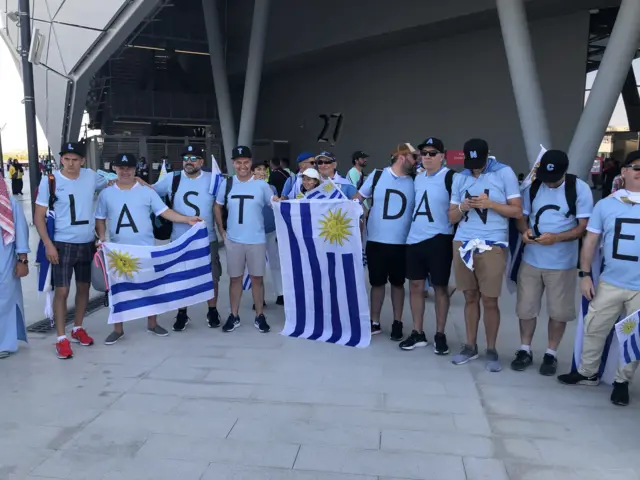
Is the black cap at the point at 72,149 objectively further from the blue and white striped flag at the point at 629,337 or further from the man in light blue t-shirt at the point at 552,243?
the blue and white striped flag at the point at 629,337

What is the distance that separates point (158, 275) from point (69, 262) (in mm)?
847

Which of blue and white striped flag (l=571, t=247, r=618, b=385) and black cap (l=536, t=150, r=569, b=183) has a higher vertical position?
black cap (l=536, t=150, r=569, b=183)

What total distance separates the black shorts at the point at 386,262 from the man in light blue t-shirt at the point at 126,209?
2159mm

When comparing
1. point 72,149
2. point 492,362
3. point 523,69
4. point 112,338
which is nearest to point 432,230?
point 492,362

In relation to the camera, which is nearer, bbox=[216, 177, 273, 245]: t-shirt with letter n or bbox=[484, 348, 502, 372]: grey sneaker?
bbox=[484, 348, 502, 372]: grey sneaker

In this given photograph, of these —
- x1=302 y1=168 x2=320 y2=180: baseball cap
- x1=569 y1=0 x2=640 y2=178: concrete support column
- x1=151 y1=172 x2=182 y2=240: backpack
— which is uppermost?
x1=569 y1=0 x2=640 y2=178: concrete support column

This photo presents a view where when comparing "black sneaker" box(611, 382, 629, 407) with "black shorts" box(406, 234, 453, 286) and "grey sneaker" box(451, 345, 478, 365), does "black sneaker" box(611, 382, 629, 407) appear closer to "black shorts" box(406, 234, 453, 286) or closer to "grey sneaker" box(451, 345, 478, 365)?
"grey sneaker" box(451, 345, 478, 365)

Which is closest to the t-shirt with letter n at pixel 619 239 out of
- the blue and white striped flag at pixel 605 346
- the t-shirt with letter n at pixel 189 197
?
the blue and white striped flag at pixel 605 346

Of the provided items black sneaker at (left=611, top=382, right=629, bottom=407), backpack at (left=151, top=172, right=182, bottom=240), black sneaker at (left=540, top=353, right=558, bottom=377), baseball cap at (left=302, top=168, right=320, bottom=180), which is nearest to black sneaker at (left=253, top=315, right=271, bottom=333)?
backpack at (left=151, top=172, right=182, bottom=240)

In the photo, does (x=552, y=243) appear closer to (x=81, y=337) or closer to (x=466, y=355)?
(x=466, y=355)

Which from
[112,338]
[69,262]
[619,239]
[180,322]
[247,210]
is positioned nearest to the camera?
[619,239]

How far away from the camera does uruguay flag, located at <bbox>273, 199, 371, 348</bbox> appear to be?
528 cm

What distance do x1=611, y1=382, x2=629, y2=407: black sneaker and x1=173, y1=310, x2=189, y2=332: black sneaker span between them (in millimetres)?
4162

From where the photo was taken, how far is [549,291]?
448 centimetres
